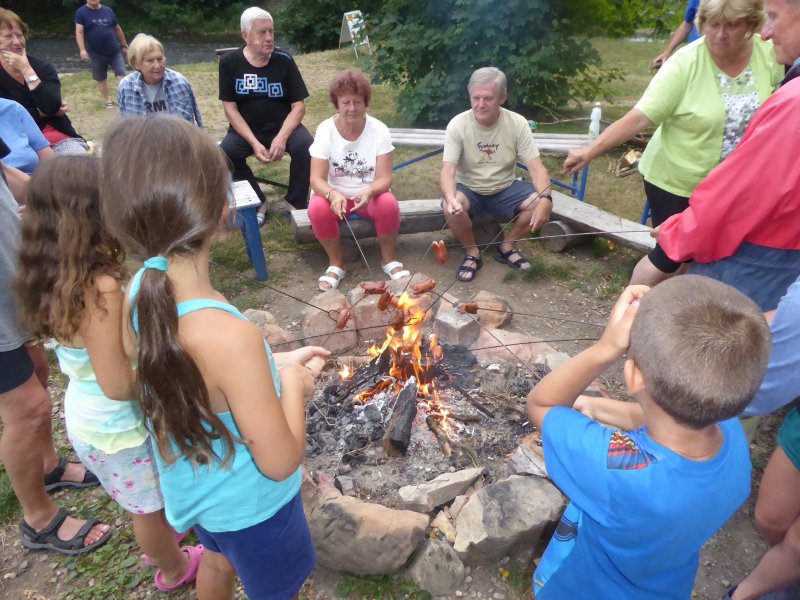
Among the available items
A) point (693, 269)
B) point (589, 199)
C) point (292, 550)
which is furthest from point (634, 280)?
point (589, 199)

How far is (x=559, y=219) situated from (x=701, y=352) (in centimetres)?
372

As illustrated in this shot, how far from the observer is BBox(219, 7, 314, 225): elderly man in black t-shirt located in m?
4.90

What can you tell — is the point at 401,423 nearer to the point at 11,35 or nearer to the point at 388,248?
the point at 388,248

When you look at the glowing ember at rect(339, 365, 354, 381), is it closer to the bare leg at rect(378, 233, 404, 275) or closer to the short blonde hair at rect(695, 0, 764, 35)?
the bare leg at rect(378, 233, 404, 275)

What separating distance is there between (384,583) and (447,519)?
351mm

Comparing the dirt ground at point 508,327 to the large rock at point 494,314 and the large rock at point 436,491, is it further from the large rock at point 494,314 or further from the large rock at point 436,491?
the large rock at point 436,491

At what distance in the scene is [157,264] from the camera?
3.98 ft

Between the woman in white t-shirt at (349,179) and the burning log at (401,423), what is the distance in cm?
143

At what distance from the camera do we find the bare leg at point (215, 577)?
1.76 metres

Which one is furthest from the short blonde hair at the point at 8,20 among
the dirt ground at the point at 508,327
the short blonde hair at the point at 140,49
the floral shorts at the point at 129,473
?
the floral shorts at the point at 129,473

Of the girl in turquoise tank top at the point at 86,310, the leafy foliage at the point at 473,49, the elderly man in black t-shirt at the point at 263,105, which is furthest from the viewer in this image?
the leafy foliage at the point at 473,49

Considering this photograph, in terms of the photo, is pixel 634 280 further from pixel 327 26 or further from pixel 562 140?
pixel 327 26

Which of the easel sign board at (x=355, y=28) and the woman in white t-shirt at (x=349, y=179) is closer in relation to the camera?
the woman in white t-shirt at (x=349, y=179)

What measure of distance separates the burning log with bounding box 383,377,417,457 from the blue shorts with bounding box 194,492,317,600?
0.92m
